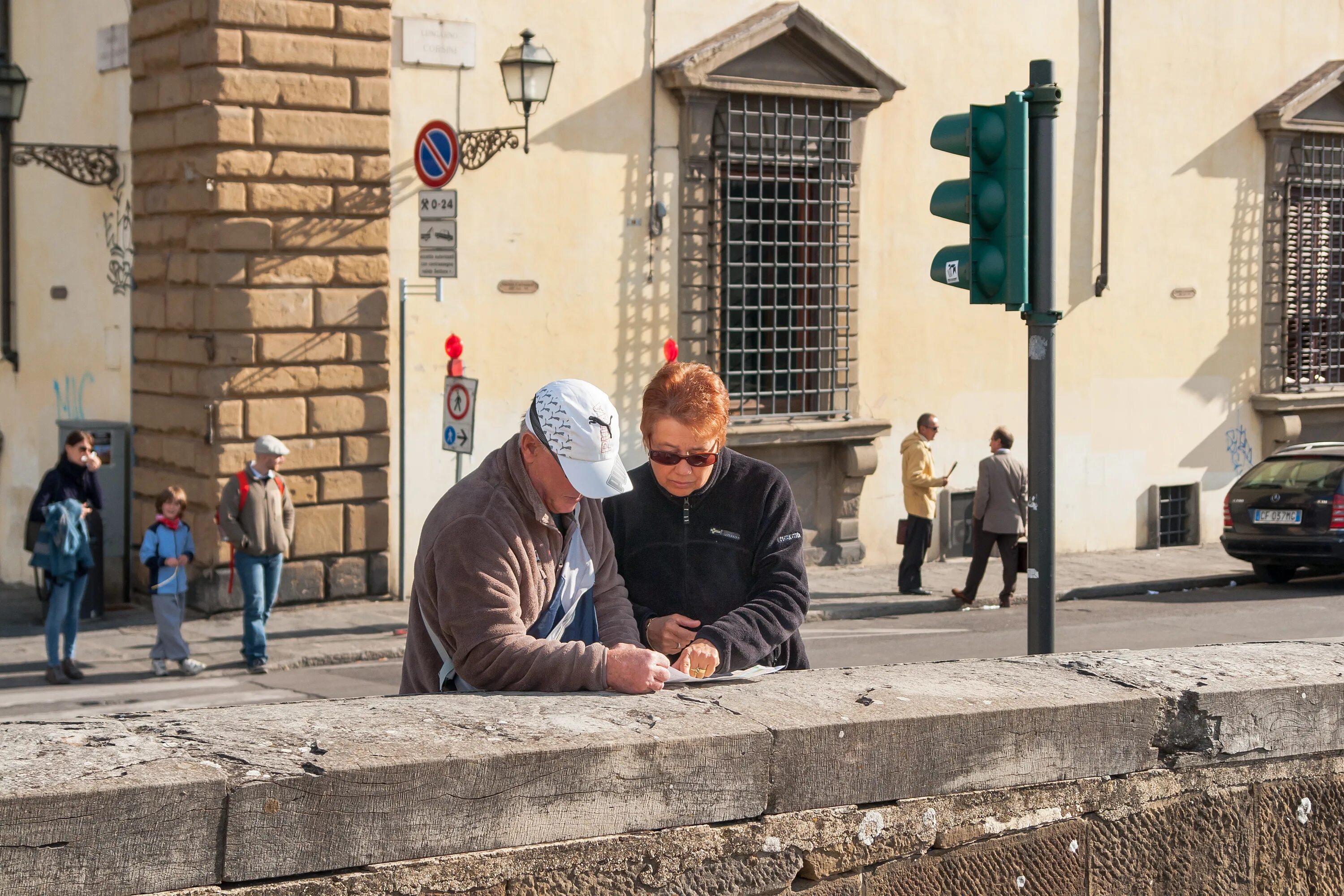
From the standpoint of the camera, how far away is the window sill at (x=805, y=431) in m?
16.4

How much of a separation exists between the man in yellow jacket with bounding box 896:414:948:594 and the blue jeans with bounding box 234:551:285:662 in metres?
6.06

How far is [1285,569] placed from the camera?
1695 cm

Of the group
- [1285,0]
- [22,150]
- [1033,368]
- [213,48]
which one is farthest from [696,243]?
[1033,368]

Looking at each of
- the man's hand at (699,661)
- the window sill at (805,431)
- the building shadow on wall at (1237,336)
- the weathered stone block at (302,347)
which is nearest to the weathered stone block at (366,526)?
the weathered stone block at (302,347)

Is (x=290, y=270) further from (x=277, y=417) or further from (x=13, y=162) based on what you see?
(x=13, y=162)

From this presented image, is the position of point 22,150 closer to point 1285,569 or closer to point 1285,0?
point 1285,569

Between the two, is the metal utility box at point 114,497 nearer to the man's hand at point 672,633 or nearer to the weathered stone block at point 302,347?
the weathered stone block at point 302,347

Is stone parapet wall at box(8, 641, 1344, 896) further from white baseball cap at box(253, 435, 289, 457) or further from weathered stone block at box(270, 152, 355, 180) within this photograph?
weathered stone block at box(270, 152, 355, 180)

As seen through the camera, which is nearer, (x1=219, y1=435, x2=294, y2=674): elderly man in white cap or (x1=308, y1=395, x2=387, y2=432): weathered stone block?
(x1=219, y1=435, x2=294, y2=674): elderly man in white cap

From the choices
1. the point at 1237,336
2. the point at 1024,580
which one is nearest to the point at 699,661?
the point at 1024,580

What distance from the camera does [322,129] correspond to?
13.9m

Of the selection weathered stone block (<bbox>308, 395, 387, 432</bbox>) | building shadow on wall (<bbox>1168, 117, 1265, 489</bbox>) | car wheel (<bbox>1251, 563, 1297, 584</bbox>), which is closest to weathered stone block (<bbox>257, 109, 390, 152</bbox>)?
weathered stone block (<bbox>308, 395, 387, 432</bbox>)

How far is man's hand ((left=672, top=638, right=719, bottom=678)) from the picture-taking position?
3848 mm

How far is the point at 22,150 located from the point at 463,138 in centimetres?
364
